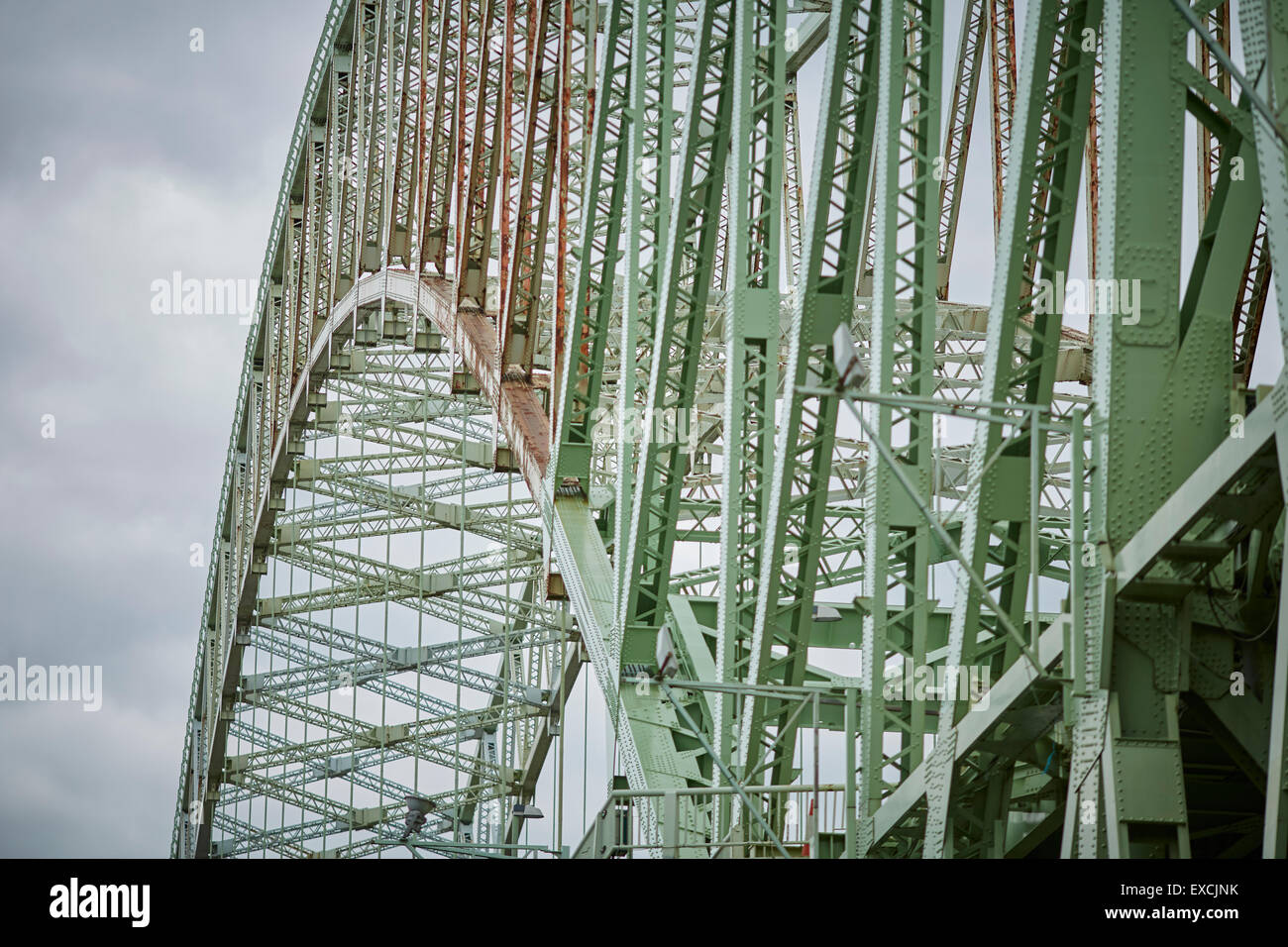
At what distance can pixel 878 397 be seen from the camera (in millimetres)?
14641

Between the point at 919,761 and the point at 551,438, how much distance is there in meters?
11.8

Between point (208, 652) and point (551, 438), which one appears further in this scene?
point (208, 652)

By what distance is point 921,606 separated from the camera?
18281 mm

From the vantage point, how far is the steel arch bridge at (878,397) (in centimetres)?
1402

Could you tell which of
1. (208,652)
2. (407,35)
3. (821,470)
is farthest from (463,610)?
(821,470)

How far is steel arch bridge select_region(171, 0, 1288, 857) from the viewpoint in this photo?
1402 cm

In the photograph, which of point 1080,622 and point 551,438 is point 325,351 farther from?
point 1080,622

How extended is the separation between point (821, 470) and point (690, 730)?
4.87 m

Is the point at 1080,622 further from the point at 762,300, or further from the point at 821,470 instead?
the point at 762,300
